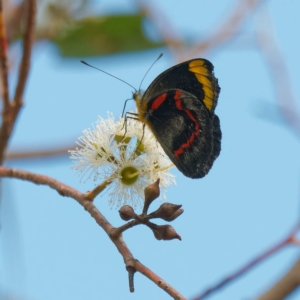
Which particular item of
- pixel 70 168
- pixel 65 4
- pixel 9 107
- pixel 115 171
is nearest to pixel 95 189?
pixel 115 171

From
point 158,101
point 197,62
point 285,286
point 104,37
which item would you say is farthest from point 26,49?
point 104,37

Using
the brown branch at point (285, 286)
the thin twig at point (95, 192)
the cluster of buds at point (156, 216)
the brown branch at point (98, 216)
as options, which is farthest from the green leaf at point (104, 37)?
the brown branch at point (285, 286)

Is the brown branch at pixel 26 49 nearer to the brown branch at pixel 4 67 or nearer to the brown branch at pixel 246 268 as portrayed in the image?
the brown branch at pixel 4 67

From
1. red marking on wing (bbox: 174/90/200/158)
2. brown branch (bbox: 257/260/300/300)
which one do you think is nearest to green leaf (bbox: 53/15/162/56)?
red marking on wing (bbox: 174/90/200/158)

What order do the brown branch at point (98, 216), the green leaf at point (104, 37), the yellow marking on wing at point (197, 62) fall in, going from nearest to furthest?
the brown branch at point (98, 216) → the yellow marking on wing at point (197, 62) → the green leaf at point (104, 37)

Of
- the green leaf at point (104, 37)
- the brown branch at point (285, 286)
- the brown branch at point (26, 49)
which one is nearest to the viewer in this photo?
the brown branch at point (285, 286)

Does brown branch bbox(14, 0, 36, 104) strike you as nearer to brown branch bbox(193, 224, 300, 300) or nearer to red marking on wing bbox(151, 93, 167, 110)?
red marking on wing bbox(151, 93, 167, 110)

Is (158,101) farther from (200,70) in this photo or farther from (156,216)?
(156,216)
